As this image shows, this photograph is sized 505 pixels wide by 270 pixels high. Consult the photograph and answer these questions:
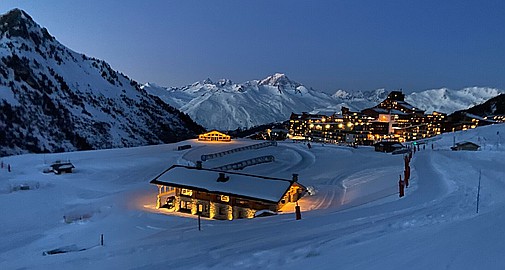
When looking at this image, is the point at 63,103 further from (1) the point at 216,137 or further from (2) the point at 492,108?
(2) the point at 492,108

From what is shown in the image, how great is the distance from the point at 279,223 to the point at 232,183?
15.1 m

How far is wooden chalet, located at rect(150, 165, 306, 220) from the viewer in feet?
89.0

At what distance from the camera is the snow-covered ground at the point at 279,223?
7.46 metres

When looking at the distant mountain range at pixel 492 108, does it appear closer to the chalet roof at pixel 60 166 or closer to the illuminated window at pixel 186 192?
the illuminated window at pixel 186 192

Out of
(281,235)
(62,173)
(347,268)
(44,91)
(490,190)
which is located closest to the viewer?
(347,268)

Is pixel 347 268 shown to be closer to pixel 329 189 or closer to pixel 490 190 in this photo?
pixel 490 190

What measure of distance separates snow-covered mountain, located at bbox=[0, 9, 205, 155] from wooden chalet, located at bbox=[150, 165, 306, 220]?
60.9 meters

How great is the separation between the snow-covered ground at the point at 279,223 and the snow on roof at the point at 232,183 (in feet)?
6.64

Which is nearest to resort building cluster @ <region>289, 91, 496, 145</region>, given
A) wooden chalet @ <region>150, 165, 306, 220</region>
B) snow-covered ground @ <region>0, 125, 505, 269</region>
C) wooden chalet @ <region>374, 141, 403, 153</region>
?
wooden chalet @ <region>374, 141, 403, 153</region>

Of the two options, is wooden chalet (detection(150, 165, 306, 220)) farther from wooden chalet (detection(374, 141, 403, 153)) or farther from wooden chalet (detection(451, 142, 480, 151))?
wooden chalet (detection(374, 141, 403, 153))

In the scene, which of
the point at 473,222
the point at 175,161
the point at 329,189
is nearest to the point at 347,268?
the point at 473,222

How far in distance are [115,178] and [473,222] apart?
39.4 meters

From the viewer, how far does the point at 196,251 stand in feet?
32.6

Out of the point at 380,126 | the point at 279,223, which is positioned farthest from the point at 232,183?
the point at 380,126
